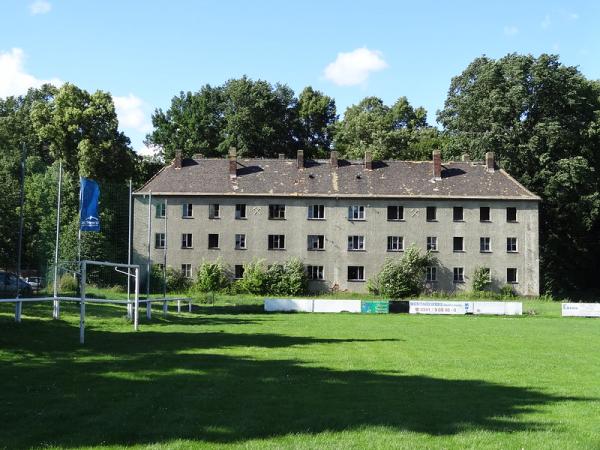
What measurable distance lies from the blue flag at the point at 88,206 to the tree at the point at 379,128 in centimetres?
5271

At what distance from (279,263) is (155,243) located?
35.5 ft

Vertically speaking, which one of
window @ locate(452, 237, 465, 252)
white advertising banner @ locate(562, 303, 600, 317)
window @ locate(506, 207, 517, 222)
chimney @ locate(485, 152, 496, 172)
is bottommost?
white advertising banner @ locate(562, 303, 600, 317)

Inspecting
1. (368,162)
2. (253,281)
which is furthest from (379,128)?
(253,281)

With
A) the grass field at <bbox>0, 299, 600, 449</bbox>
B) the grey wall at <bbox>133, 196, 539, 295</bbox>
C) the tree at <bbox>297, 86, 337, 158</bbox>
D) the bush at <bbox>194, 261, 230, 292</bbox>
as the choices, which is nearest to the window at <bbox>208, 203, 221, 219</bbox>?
the grey wall at <bbox>133, 196, 539, 295</bbox>

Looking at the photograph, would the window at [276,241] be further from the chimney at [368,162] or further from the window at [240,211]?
the chimney at [368,162]

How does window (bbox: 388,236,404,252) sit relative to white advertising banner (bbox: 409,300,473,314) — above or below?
above

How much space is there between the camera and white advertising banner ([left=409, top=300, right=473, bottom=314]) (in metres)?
47.0

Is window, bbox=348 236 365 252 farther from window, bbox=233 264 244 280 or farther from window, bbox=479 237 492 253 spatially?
window, bbox=479 237 492 253

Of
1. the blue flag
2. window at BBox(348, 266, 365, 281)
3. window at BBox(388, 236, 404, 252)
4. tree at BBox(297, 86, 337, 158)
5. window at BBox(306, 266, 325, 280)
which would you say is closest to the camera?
the blue flag

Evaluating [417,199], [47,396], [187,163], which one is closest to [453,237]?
[417,199]

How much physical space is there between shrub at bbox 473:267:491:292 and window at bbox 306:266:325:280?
42.2 ft

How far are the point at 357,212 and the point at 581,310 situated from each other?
20.0m

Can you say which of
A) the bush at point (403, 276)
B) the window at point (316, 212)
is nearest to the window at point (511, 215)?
Result: the bush at point (403, 276)

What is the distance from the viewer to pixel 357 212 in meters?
59.6
